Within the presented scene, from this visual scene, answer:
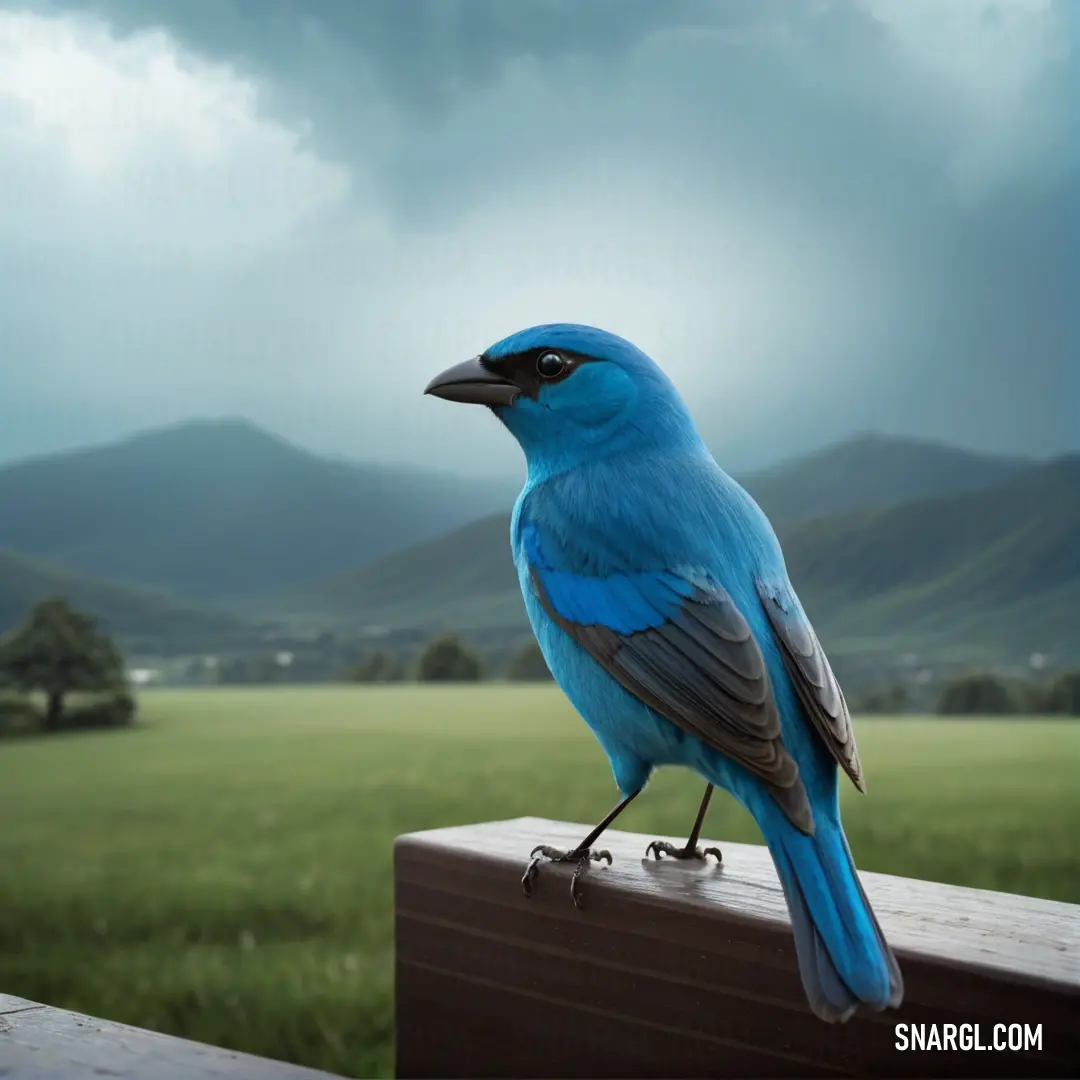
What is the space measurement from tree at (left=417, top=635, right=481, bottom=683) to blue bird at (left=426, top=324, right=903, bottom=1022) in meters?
3.56

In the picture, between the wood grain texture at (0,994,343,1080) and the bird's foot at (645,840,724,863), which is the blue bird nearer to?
the bird's foot at (645,840,724,863)

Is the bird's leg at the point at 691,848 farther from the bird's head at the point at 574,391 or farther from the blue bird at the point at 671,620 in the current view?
the bird's head at the point at 574,391

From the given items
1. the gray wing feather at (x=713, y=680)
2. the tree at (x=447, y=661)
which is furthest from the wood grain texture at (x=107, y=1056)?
the tree at (x=447, y=661)

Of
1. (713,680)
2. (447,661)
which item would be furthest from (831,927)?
(447,661)

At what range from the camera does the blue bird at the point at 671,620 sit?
113 cm

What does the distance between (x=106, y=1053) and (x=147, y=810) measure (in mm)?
3774

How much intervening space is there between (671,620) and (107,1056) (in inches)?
28.3

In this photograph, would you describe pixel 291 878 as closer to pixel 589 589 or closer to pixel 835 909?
pixel 589 589

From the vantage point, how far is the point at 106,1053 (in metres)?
1.03

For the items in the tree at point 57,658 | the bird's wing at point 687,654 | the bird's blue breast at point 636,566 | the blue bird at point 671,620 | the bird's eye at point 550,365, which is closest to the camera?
the blue bird at point 671,620

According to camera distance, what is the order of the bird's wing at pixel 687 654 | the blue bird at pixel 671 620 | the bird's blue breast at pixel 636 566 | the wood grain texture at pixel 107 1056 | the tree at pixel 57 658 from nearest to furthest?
1. the wood grain texture at pixel 107 1056
2. the blue bird at pixel 671 620
3. the bird's wing at pixel 687 654
4. the bird's blue breast at pixel 636 566
5. the tree at pixel 57 658

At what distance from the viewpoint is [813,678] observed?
4.39 ft

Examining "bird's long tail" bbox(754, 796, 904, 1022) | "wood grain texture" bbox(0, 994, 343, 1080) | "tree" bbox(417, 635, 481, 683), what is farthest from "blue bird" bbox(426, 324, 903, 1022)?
Answer: "tree" bbox(417, 635, 481, 683)

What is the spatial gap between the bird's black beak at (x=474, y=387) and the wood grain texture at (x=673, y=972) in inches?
22.8
